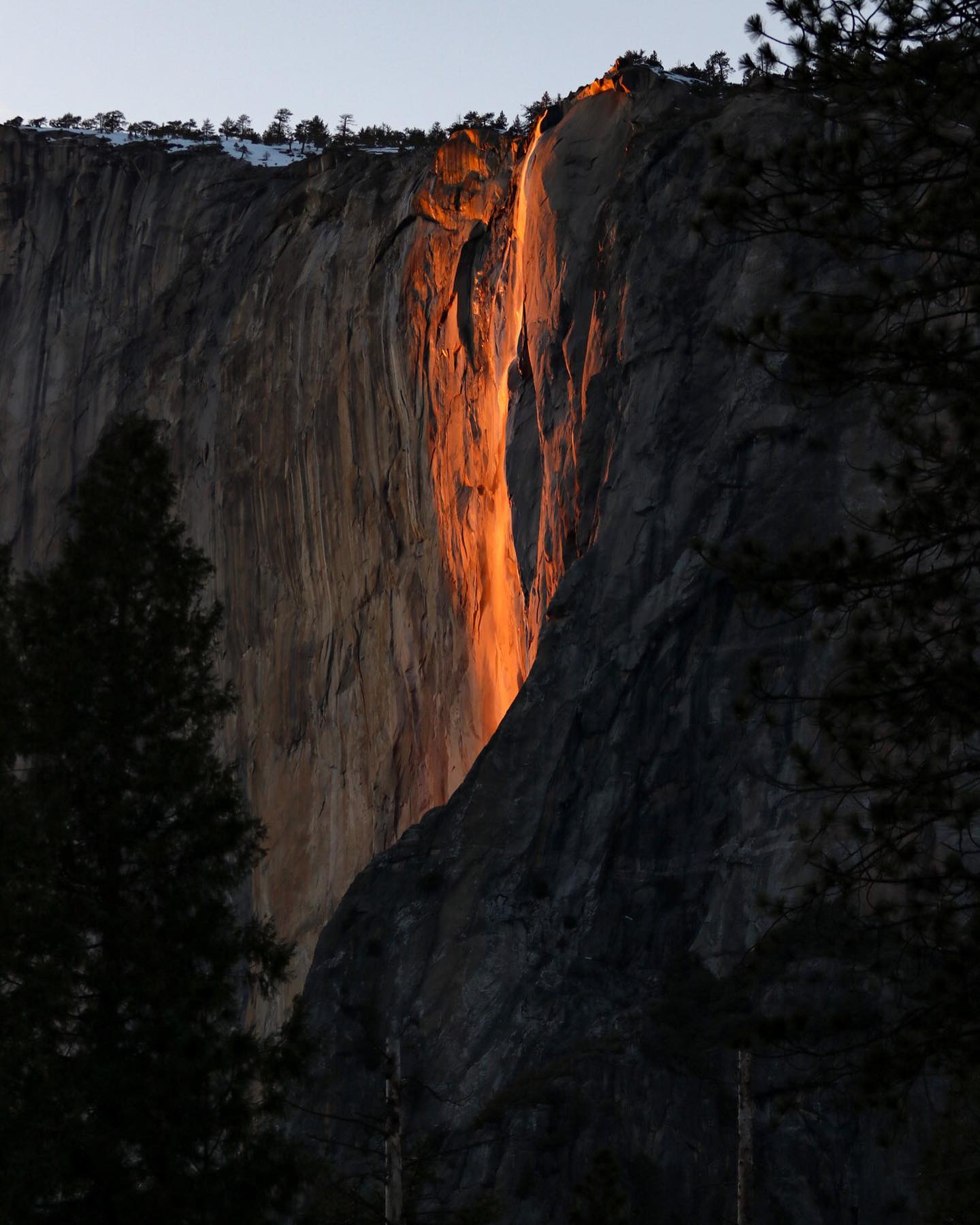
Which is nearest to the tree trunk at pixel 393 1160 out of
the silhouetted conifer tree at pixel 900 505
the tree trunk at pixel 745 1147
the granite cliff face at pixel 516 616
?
the granite cliff face at pixel 516 616

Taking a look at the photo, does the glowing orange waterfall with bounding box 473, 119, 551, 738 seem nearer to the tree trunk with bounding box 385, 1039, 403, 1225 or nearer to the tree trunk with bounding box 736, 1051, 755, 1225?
the tree trunk with bounding box 736, 1051, 755, 1225

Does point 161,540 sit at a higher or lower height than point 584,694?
lower

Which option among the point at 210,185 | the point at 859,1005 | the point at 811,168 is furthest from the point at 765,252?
the point at 210,185

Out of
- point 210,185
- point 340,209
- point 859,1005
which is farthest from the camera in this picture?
point 210,185

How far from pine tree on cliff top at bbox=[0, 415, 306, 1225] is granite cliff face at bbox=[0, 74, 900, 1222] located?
6.48 metres

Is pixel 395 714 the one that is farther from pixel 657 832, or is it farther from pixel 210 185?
pixel 210 185

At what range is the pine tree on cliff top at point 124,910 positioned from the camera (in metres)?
15.0

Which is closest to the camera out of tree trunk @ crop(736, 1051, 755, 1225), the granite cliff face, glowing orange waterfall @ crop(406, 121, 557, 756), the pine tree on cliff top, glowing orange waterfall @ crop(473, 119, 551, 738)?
the pine tree on cliff top

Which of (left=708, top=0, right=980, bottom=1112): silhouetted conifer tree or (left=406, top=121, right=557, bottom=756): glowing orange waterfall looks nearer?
(left=708, top=0, right=980, bottom=1112): silhouetted conifer tree

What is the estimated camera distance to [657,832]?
35.5 m

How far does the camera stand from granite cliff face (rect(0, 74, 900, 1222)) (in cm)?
3325

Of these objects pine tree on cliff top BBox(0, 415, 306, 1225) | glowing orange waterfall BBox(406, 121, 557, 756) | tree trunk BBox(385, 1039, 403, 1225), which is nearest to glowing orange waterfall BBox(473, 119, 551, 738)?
glowing orange waterfall BBox(406, 121, 557, 756)

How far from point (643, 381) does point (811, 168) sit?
27.3 meters

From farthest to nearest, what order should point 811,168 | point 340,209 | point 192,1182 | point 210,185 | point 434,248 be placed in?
point 210,185 < point 340,209 < point 434,248 < point 192,1182 < point 811,168
